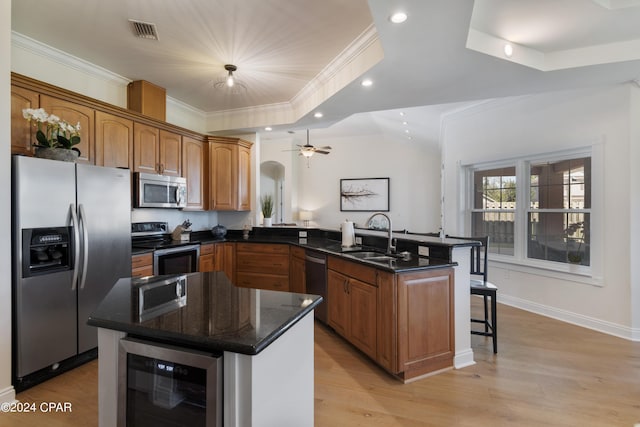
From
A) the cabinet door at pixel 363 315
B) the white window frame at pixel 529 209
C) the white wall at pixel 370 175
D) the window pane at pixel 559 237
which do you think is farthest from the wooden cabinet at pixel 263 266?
the window pane at pixel 559 237

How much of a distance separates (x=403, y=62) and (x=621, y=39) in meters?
1.80

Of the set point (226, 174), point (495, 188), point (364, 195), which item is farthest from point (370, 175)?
point (226, 174)

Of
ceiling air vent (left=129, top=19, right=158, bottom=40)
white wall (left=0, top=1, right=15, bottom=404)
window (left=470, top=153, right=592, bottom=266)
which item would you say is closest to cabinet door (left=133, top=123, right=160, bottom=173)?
ceiling air vent (left=129, top=19, right=158, bottom=40)

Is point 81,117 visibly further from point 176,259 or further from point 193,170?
point 176,259

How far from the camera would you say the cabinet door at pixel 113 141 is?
10.2 ft

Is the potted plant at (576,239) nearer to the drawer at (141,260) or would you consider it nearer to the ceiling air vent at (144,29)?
the drawer at (141,260)

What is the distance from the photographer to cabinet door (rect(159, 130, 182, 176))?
3838 millimetres

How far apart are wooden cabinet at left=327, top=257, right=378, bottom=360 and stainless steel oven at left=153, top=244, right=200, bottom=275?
1.76 meters

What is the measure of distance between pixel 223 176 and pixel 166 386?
12.4ft

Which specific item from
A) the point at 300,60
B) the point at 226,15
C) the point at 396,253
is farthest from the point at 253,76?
the point at 396,253

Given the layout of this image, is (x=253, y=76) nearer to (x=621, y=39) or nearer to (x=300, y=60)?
(x=300, y=60)

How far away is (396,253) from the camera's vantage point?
3.04 m

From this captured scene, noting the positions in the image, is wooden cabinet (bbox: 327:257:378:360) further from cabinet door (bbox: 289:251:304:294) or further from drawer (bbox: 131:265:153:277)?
drawer (bbox: 131:265:153:277)

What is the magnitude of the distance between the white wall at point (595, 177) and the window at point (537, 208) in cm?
21
